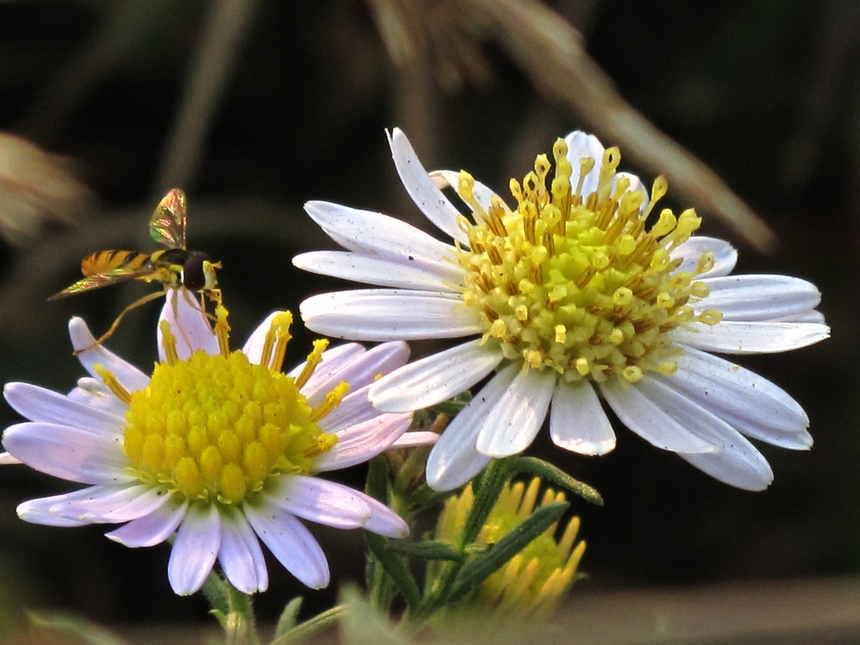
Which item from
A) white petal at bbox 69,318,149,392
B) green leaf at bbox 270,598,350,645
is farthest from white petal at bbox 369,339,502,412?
white petal at bbox 69,318,149,392

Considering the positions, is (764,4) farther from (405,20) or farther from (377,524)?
(377,524)

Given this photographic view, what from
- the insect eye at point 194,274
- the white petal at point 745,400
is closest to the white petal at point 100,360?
the insect eye at point 194,274

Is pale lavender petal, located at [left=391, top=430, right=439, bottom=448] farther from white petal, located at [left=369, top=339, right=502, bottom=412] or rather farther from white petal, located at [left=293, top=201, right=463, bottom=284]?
white petal, located at [left=293, top=201, right=463, bottom=284]

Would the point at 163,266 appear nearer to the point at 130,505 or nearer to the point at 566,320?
the point at 130,505

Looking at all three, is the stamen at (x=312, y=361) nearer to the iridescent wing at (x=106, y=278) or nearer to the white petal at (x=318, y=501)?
the white petal at (x=318, y=501)

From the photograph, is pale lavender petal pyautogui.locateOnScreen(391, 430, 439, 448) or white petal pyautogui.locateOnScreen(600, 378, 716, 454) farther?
pale lavender petal pyautogui.locateOnScreen(391, 430, 439, 448)

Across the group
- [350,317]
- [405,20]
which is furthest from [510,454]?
[405,20]
